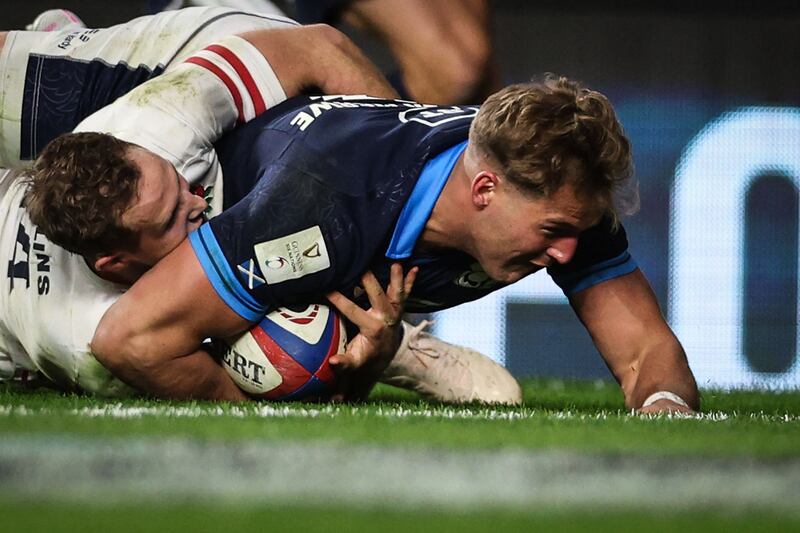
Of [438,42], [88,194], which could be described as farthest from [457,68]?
[88,194]

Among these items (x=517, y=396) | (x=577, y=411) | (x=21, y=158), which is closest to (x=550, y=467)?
(x=577, y=411)

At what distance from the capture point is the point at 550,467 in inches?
92.0

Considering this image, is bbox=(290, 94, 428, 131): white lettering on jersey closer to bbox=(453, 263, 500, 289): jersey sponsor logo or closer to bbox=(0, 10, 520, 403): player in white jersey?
bbox=(0, 10, 520, 403): player in white jersey

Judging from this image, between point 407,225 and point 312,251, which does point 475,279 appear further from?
point 312,251

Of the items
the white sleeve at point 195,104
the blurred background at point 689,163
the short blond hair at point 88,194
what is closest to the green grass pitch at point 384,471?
the short blond hair at point 88,194

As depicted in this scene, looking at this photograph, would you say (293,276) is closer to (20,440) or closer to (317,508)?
(20,440)

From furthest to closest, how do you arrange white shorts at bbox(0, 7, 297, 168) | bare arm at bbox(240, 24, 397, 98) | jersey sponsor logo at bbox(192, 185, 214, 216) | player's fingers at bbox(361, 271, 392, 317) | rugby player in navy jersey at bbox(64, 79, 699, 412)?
1. white shorts at bbox(0, 7, 297, 168)
2. bare arm at bbox(240, 24, 397, 98)
3. jersey sponsor logo at bbox(192, 185, 214, 216)
4. player's fingers at bbox(361, 271, 392, 317)
5. rugby player in navy jersey at bbox(64, 79, 699, 412)

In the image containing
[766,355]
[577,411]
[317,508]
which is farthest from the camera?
[766,355]

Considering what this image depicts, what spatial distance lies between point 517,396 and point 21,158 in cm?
171

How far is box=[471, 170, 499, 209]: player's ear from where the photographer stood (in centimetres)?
324

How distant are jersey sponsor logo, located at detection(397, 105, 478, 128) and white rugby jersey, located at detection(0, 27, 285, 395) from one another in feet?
1.46

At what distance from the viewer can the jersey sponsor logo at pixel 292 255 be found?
3.22 m

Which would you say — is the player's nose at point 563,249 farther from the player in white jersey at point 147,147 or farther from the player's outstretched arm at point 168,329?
the player in white jersey at point 147,147

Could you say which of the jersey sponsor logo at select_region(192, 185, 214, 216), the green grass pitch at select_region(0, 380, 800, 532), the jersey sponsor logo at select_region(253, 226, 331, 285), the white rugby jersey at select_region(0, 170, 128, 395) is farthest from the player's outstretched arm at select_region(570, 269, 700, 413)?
the white rugby jersey at select_region(0, 170, 128, 395)
